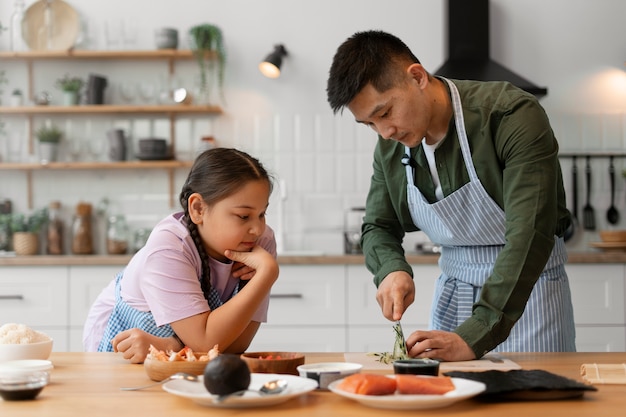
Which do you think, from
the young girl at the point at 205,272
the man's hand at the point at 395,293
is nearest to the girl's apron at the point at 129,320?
the young girl at the point at 205,272

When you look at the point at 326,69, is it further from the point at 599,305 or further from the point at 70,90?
the point at 599,305

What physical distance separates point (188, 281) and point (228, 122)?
2892 millimetres

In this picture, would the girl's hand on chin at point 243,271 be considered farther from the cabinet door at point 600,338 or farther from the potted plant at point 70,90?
the potted plant at point 70,90

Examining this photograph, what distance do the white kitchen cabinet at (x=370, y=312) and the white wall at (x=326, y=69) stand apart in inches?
28.0

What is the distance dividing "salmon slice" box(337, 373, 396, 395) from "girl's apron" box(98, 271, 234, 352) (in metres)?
0.79

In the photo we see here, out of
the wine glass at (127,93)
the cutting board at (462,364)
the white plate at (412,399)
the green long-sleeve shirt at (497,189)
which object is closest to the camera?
the white plate at (412,399)

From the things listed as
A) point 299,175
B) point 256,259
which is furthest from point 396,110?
point 299,175

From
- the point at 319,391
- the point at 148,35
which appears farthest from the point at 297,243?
the point at 319,391

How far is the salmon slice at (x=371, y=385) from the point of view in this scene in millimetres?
1298

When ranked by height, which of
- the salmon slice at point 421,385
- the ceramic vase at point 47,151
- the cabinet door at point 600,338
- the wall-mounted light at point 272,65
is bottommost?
the cabinet door at point 600,338

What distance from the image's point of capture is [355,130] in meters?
4.75

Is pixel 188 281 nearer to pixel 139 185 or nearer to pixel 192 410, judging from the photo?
pixel 192 410

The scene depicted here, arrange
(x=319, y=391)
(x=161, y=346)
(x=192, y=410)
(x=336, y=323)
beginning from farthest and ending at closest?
(x=336, y=323)
(x=161, y=346)
(x=319, y=391)
(x=192, y=410)

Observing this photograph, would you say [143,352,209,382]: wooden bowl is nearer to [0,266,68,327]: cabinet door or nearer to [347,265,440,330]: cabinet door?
[347,265,440,330]: cabinet door
